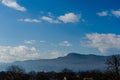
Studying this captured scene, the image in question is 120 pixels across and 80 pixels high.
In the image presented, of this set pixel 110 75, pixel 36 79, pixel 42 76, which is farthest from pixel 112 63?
pixel 42 76

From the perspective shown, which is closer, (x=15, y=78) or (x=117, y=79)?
(x=117, y=79)

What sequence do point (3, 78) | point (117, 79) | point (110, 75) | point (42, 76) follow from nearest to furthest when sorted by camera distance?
1. point (117, 79)
2. point (110, 75)
3. point (3, 78)
4. point (42, 76)

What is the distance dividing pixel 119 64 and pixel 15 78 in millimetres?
73727

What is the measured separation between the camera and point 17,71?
16112 centimetres

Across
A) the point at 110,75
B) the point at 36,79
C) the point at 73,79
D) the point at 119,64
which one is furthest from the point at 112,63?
the point at 36,79

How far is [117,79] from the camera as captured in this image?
70812 mm

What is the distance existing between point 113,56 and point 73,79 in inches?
2637

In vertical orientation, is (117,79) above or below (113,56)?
below

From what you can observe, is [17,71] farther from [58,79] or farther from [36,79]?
[58,79]

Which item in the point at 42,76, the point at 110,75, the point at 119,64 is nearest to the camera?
the point at 110,75

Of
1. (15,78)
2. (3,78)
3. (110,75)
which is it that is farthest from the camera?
(3,78)

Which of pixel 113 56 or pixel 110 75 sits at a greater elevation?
pixel 113 56

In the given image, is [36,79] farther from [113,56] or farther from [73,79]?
[113,56]

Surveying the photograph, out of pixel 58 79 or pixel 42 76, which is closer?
pixel 58 79
